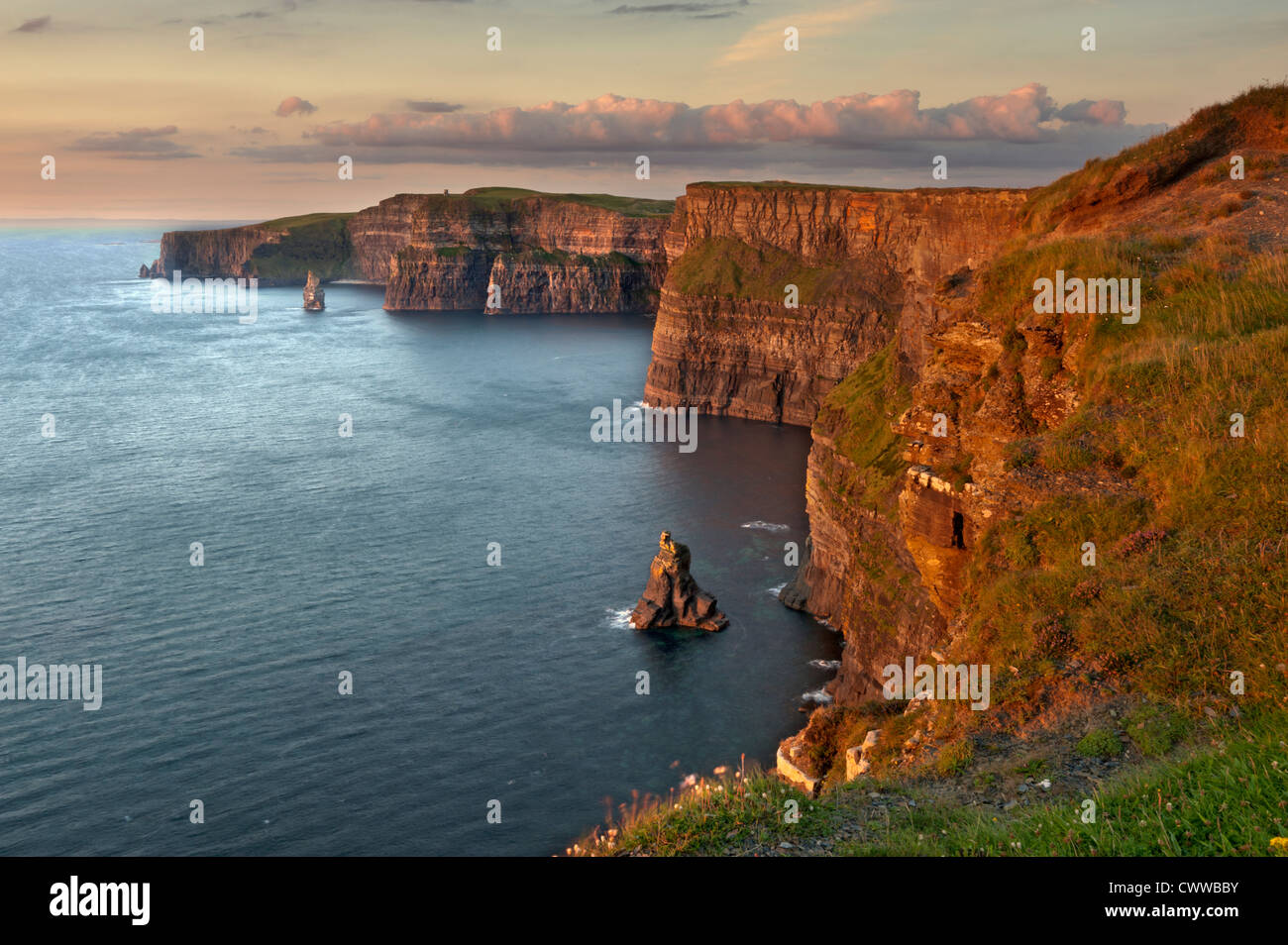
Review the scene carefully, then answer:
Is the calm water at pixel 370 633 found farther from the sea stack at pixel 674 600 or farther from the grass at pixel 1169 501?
the grass at pixel 1169 501

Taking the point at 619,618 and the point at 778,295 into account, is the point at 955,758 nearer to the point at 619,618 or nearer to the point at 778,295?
the point at 619,618


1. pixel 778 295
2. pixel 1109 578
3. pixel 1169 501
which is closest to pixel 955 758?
pixel 1109 578

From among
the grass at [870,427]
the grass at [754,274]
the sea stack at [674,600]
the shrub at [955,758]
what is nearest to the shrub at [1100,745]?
the shrub at [955,758]

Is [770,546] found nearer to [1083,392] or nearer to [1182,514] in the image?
[1083,392]

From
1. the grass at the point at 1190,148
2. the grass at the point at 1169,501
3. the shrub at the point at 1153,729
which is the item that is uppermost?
the grass at the point at 1190,148

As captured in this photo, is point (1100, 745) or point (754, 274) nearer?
point (1100, 745)
